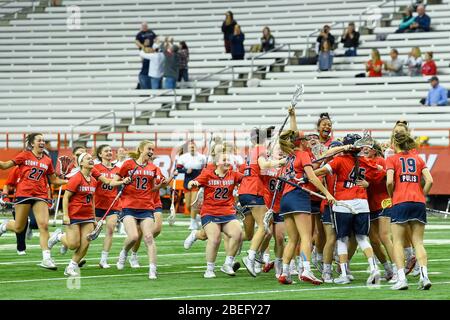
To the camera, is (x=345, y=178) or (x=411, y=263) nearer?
(x=345, y=178)

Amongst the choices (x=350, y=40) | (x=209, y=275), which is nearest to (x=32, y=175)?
(x=209, y=275)

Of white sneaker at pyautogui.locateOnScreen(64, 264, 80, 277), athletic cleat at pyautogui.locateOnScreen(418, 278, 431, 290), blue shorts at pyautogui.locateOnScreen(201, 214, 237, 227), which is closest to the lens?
athletic cleat at pyautogui.locateOnScreen(418, 278, 431, 290)

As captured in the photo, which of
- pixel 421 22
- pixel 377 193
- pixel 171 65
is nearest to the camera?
pixel 377 193

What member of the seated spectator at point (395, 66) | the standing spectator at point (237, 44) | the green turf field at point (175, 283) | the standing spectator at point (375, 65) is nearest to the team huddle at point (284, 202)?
the green turf field at point (175, 283)

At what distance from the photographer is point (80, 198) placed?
58.1 ft

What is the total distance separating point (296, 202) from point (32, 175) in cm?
484

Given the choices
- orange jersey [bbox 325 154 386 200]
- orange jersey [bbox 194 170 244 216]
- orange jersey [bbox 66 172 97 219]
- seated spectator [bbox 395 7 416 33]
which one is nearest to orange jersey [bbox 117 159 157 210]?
orange jersey [bbox 66 172 97 219]

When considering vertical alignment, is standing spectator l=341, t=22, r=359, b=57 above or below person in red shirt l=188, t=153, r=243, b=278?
above

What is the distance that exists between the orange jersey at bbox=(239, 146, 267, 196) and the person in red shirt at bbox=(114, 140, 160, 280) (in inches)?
50.4

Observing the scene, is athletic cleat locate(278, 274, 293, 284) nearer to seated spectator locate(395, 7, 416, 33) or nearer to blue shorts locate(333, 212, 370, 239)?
blue shorts locate(333, 212, 370, 239)

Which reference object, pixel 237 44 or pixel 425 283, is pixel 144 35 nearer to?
pixel 237 44

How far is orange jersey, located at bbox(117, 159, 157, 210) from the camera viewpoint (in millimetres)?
17594

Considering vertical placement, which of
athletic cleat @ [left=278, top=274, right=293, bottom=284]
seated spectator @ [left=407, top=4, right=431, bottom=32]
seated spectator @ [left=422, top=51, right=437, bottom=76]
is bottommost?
athletic cleat @ [left=278, top=274, right=293, bottom=284]

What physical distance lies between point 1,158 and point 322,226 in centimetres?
1951
